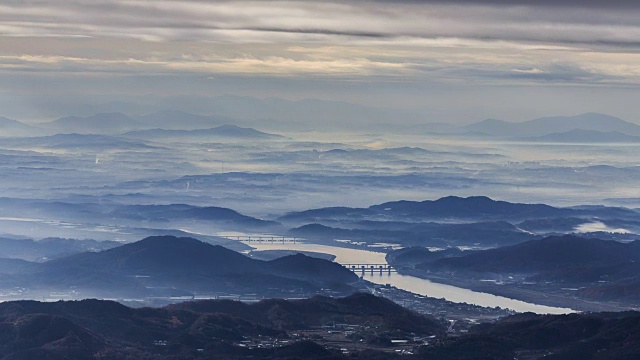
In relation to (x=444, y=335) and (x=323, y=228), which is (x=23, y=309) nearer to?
(x=444, y=335)

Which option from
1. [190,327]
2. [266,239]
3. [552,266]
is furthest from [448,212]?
[190,327]

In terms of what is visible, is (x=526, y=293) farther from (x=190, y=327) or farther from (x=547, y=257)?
(x=190, y=327)

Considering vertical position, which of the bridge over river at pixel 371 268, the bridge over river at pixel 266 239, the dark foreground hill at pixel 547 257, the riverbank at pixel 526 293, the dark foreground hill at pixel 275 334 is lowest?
the dark foreground hill at pixel 275 334

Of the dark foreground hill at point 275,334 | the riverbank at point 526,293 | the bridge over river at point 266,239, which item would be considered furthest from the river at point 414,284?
the dark foreground hill at point 275,334

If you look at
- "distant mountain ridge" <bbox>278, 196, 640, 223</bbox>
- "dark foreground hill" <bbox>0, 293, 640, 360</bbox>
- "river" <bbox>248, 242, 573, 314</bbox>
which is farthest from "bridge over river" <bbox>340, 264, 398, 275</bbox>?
"distant mountain ridge" <bbox>278, 196, 640, 223</bbox>

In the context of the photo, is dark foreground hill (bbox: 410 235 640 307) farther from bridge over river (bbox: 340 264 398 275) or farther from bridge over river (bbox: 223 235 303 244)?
bridge over river (bbox: 223 235 303 244)

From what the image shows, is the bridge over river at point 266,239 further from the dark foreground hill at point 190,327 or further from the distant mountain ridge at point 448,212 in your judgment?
the dark foreground hill at point 190,327

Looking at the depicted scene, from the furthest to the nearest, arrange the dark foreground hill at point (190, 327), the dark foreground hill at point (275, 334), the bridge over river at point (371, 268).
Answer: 1. the bridge over river at point (371, 268)
2. the dark foreground hill at point (190, 327)
3. the dark foreground hill at point (275, 334)
